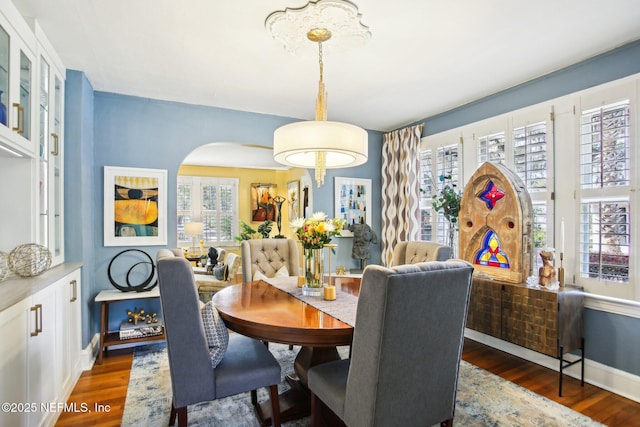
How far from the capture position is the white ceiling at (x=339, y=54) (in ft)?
6.93

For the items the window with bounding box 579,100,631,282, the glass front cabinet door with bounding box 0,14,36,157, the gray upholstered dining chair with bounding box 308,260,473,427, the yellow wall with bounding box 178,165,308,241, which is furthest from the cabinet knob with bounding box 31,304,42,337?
the yellow wall with bounding box 178,165,308,241

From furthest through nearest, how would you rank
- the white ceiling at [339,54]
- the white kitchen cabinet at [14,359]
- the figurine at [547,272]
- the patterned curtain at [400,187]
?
the patterned curtain at [400,187] → the figurine at [547,272] → the white ceiling at [339,54] → the white kitchen cabinet at [14,359]

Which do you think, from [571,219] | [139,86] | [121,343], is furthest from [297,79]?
[121,343]

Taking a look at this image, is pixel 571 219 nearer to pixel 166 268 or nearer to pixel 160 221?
pixel 166 268

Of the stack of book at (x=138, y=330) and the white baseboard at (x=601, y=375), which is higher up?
the stack of book at (x=138, y=330)

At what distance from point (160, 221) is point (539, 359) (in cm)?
385

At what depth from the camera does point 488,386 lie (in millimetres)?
2691

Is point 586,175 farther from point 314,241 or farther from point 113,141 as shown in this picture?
point 113,141

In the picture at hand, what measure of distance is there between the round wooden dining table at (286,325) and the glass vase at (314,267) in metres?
0.18

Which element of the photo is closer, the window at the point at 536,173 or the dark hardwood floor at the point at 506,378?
the dark hardwood floor at the point at 506,378

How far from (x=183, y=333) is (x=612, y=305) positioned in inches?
119

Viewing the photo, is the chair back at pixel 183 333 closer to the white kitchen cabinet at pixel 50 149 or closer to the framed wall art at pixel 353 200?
the white kitchen cabinet at pixel 50 149

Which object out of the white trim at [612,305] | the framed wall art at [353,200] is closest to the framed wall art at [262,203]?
the framed wall art at [353,200]

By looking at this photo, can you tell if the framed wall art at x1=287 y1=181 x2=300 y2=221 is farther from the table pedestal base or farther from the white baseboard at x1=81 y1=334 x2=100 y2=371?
the table pedestal base
